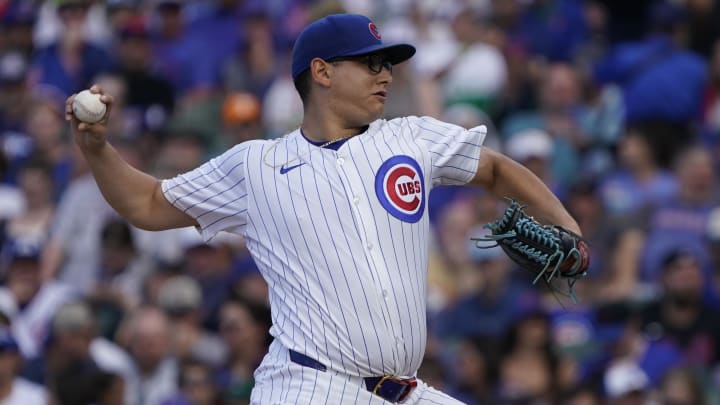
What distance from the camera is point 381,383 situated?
17.3ft

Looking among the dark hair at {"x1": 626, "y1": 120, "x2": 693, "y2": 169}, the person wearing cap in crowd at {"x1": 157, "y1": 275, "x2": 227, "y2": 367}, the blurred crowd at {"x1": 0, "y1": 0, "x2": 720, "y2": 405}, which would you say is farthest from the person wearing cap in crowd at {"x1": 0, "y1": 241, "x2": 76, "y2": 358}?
the dark hair at {"x1": 626, "y1": 120, "x2": 693, "y2": 169}

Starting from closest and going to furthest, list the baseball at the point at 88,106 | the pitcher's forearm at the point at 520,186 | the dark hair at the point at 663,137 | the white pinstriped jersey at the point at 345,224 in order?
the white pinstriped jersey at the point at 345,224
the baseball at the point at 88,106
the pitcher's forearm at the point at 520,186
the dark hair at the point at 663,137

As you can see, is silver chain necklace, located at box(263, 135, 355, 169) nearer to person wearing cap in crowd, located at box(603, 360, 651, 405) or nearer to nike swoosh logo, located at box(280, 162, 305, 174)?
nike swoosh logo, located at box(280, 162, 305, 174)

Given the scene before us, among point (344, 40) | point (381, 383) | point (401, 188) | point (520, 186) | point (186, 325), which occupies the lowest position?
point (186, 325)

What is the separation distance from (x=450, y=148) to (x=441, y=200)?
5.63 m

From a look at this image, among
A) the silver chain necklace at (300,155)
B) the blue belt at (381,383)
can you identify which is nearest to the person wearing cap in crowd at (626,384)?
the blue belt at (381,383)

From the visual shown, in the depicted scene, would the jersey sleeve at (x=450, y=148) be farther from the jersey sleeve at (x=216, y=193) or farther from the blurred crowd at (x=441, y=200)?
the blurred crowd at (x=441, y=200)

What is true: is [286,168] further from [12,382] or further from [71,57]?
[71,57]

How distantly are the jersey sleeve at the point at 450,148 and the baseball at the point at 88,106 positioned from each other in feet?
3.59

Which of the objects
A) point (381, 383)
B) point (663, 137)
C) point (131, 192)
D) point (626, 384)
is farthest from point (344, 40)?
point (663, 137)

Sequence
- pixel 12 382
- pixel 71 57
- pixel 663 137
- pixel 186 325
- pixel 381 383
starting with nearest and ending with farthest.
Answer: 1. pixel 381 383
2. pixel 12 382
3. pixel 186 325
4. pixel 663 137
5. pixel 71 57

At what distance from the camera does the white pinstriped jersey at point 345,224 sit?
5.23 meters

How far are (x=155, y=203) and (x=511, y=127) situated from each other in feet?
20.0

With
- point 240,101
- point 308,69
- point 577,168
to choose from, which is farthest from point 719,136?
point 308,69
